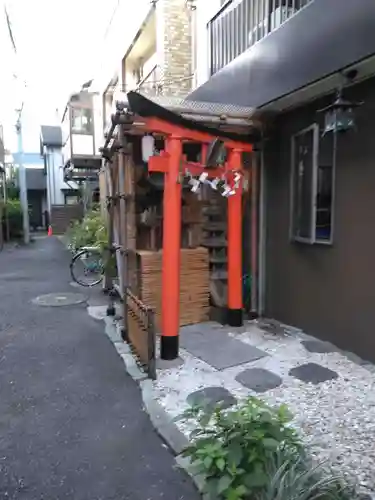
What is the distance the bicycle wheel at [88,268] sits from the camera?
10.2 meters

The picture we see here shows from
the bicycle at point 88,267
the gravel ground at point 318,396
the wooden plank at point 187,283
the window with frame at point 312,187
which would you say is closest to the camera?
the gravel ground at point 318,396

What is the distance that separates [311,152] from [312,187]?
51 centimetres

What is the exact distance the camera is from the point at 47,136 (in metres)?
28.5

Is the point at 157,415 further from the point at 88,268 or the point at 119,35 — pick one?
the point at 119,35

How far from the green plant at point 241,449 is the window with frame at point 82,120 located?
671 inches

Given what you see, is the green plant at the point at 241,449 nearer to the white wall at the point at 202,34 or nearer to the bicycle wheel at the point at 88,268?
the white wall at the point at 202,34

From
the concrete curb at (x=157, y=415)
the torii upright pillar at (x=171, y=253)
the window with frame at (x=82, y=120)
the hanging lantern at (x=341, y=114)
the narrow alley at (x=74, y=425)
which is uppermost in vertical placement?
the window with frame at (x=82, y=120)

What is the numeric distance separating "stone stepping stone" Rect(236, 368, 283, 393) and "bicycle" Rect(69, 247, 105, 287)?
623 cm

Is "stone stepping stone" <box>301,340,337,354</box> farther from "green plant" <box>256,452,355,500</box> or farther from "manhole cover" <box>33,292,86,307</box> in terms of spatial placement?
"manhole cover" <box>33,292,86,307</box>

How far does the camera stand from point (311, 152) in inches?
219

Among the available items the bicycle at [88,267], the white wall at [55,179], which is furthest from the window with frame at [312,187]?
the white wall at [55,179]

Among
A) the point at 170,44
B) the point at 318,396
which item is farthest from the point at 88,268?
the point at 318,396

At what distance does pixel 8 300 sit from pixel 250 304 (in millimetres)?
5128

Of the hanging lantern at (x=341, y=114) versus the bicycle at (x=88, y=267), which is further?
the bicycle at (x=88, y=267)
